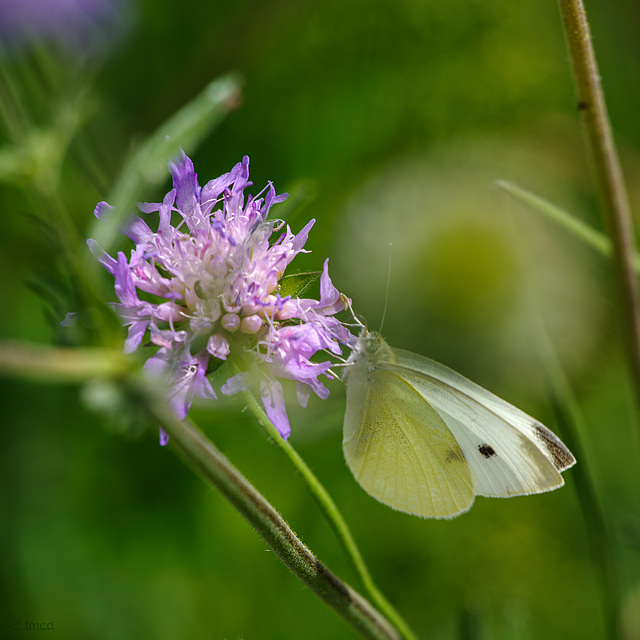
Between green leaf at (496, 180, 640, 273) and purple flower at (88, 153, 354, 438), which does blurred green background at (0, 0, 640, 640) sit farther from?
purple flower at (88, 153, 354, 438)

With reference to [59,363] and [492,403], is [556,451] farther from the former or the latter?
[59,363]

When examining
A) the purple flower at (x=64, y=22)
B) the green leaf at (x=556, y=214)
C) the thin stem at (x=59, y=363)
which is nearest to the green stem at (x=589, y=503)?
the green leaf at (x=556, y=214)

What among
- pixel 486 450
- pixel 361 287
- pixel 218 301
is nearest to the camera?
pixel 218 301

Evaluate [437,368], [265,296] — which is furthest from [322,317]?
[437,368]

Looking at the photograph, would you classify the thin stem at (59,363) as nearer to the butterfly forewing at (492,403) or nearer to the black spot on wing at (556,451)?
the butterfly forewing at (492,403)

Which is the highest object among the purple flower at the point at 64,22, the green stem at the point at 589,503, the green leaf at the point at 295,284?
the purple flower at the point at 64,22

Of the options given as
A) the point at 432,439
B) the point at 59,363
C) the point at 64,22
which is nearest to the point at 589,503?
the point at 432,439

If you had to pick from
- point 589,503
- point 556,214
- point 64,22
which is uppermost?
point 64,22
